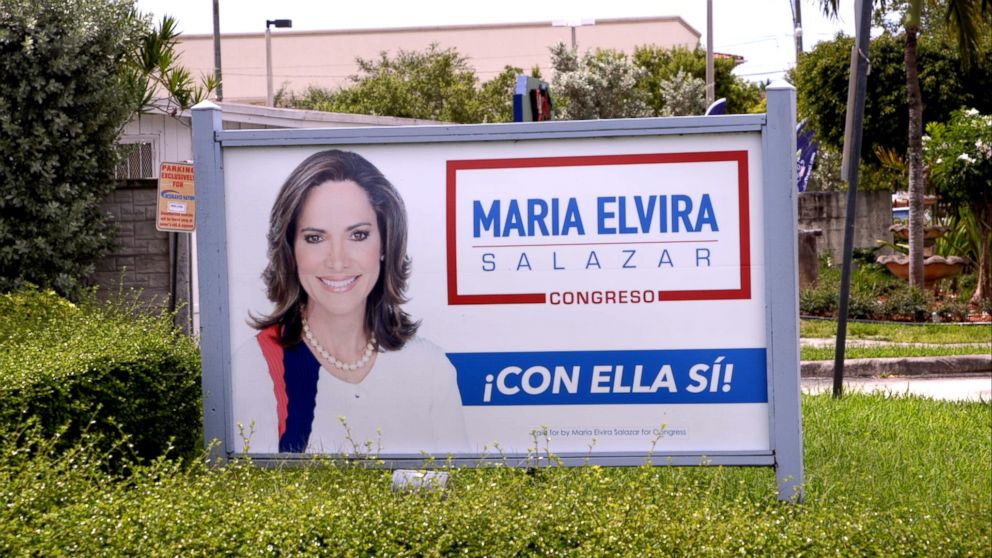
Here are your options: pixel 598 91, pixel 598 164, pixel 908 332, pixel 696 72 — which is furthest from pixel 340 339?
pixel 696 72

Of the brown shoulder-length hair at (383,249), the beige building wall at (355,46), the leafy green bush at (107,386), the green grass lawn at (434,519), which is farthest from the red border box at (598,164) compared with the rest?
the beige building wall at (355,46)

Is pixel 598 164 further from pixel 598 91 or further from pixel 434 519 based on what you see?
pixel 598 91

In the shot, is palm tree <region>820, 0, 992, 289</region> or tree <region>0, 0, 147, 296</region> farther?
palm tree <region>820, 0, 992, 289</region>

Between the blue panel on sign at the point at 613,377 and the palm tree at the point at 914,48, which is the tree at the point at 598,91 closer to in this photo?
the palm tree at the point at 914,48

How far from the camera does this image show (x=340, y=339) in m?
5.68

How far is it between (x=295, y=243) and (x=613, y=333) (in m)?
1.53

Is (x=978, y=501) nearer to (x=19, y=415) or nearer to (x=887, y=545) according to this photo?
(x=887, y=545)

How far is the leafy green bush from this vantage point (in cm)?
544

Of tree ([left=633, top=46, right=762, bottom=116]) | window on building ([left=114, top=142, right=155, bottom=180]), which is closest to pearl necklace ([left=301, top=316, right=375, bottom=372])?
window on building ([left=114, top=142, right=155, bottom=180])

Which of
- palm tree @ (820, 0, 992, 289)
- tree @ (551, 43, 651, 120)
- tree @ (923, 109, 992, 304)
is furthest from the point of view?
tree @ (551, 43, 651, 120)

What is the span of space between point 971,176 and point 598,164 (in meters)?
16.2

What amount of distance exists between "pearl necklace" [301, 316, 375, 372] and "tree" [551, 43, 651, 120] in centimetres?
3530

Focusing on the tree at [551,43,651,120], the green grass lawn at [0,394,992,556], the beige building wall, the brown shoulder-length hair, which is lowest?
the green grass lawn at [0,394,992,556]

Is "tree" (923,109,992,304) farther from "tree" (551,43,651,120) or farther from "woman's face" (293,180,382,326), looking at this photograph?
"tree" (551,43,651,120)
